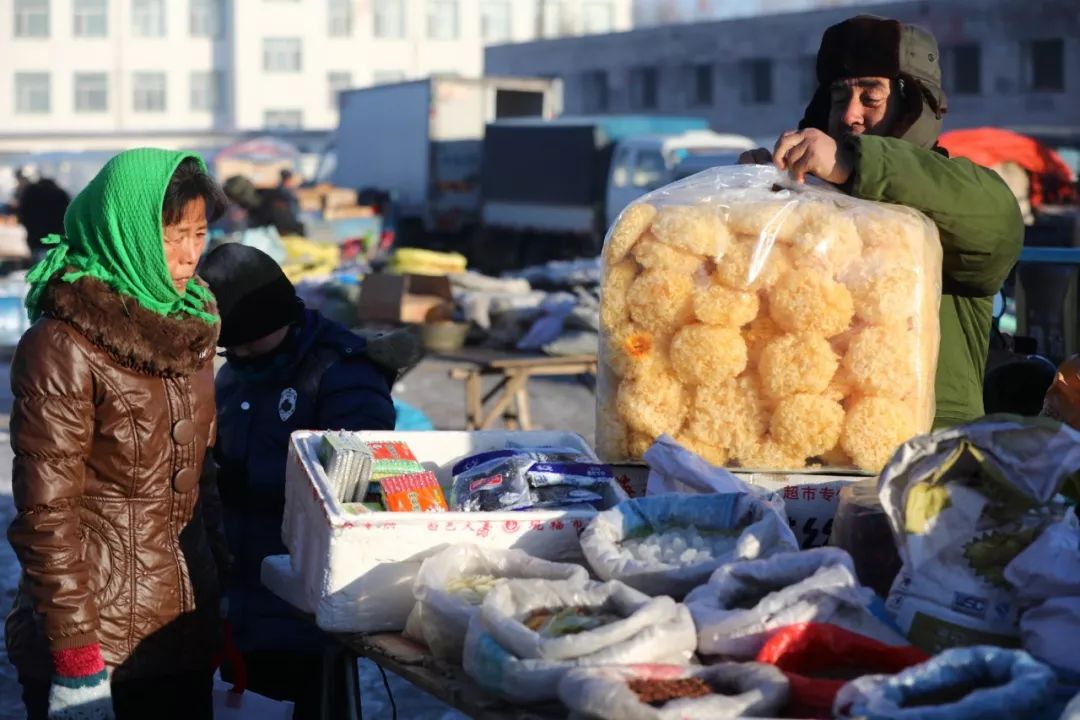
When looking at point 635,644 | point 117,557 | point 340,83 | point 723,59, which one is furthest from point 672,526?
point 340,83

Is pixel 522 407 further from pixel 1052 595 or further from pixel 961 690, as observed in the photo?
pixel 961 690

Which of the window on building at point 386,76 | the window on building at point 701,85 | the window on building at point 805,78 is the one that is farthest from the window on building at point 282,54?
the window on building at point 805,78

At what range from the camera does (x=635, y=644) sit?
2205 millimetres

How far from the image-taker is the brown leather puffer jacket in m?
2.83

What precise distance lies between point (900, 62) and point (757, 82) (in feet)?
115

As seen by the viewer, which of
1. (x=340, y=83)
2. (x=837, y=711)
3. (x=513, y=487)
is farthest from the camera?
(x=340, y=83)

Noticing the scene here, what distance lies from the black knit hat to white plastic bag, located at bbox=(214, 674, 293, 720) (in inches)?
33.1

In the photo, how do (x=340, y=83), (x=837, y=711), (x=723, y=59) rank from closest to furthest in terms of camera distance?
(x=837, y=711) < (x=723, y=59) < (x=340, y=83)

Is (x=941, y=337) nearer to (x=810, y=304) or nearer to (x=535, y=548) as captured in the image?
(x=810, y=304)

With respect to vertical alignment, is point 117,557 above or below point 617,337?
below

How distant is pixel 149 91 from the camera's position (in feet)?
189

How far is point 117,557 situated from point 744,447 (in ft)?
4.13

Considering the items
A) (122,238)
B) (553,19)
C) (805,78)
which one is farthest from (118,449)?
(553,19)

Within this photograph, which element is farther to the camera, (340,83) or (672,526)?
(340,83)
